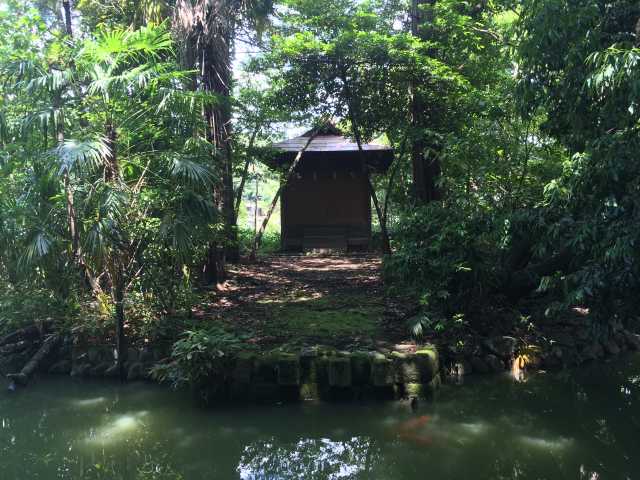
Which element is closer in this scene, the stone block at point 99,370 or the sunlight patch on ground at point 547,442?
the sunlight patch on ground at point 547,442

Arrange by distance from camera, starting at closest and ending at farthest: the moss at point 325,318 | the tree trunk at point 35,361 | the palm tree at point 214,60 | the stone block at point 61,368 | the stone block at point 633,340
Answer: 1. the tree trunk at point 35,361
2. the stone block at point 61,368
3. the moss at point 325,318
4. the stone block at point 633,340
5. the palm tree at point 214,60

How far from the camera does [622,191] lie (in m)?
4.03

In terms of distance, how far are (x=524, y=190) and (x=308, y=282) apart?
4.73 metres

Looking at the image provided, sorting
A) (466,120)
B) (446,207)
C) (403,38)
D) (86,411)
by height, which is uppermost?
(403,38)

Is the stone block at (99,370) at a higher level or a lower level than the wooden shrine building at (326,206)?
lower

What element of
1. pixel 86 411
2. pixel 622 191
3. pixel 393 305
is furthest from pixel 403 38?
pixel 86 411

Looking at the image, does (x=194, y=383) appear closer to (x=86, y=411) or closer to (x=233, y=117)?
(x=86, y=411)

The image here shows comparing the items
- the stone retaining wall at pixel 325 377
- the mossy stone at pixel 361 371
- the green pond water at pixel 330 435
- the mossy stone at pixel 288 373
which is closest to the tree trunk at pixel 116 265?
the green pond water at pixel 330 435

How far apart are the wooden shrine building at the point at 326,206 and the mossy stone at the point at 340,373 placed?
946 cm

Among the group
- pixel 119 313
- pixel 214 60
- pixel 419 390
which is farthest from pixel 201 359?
pixel 214 60

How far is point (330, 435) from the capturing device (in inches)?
192

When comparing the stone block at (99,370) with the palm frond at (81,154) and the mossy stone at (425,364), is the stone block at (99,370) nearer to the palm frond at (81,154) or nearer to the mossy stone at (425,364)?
the palm frond at (81,154)

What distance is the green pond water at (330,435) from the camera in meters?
4.24

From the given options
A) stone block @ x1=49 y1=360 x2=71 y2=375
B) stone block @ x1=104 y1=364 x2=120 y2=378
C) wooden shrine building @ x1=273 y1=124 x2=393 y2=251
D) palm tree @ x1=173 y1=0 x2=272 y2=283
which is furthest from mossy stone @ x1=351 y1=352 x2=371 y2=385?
wooden shrine building @ x1=273 y1=124 x2=393 y2=251
